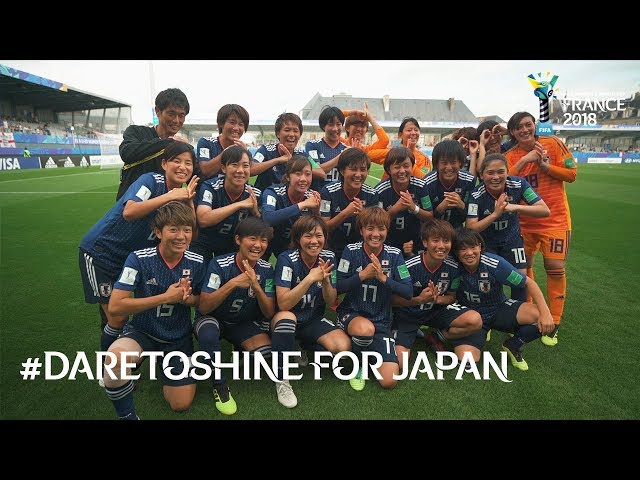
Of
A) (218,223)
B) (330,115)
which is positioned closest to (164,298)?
(218,223)

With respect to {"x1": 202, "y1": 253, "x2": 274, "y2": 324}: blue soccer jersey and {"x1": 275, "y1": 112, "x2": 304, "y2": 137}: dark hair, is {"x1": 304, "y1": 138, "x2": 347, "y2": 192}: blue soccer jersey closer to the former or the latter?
{"x1": 275, "y1": 112, "x2": 304, "y2": 137}: dark hair

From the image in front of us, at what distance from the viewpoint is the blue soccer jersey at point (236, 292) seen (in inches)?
116

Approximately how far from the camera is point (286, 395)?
9.02 feet

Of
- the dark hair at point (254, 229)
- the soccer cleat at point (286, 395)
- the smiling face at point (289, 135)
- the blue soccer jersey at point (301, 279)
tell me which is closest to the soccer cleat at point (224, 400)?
the soccer cleat at point (286, 395)

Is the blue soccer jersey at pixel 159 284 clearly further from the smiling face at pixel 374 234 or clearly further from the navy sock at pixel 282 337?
the smiling face at pixel 374 234

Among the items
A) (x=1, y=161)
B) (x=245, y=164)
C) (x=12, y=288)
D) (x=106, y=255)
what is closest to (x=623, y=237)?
(x=245, y=164)

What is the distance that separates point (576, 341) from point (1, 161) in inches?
1102

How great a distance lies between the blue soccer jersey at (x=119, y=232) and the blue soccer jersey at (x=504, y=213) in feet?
9.01

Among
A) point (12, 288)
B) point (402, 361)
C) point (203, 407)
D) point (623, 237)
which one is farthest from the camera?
point (623, 237)

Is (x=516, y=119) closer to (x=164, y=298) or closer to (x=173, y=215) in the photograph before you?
(x=173, y=215)

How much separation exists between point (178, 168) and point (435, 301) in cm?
243

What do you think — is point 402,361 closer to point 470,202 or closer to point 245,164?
point 470,202

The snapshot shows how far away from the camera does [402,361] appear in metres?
3.19

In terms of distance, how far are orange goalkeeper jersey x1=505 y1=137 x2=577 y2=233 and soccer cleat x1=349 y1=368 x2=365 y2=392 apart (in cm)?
234
